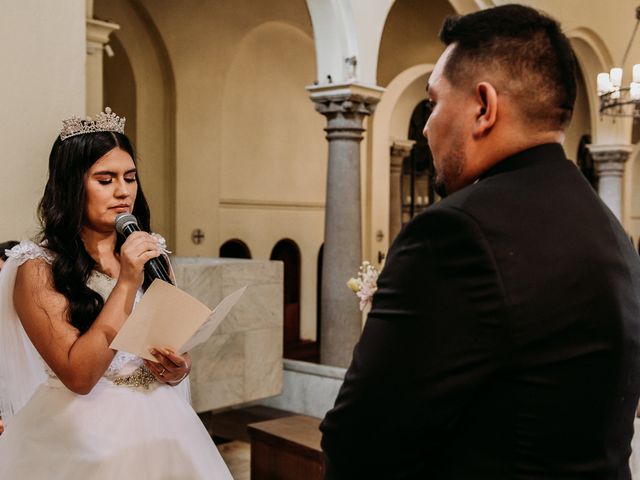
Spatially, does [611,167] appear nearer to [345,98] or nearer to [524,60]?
[345,98]

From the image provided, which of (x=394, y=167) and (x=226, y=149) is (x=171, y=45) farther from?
(x=394, y=167)

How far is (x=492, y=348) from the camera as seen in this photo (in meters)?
1.09

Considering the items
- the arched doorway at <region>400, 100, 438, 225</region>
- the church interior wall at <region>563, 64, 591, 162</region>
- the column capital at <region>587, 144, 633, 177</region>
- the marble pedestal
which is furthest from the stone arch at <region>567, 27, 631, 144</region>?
the marble pedestal

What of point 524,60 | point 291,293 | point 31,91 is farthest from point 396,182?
point 524,60

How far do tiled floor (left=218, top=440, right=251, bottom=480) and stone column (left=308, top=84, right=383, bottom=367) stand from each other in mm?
1542

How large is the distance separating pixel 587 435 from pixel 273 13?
10.8 metres

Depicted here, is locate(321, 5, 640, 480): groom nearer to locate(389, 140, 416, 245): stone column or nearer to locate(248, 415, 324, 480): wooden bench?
locate(248, 415, 324, 480): wooden bench

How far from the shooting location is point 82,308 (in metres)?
2.43

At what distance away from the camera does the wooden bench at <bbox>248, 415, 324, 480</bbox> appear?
14.5ft

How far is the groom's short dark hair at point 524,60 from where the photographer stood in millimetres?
1212

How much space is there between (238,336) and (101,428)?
3590mm

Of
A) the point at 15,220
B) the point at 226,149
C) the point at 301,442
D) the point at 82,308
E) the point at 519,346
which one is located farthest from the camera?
the point at 226,149

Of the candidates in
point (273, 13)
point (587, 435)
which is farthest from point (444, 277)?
point (273, 13)

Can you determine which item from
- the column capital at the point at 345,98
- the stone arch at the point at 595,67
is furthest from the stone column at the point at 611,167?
the column capital at the point at 345,98
